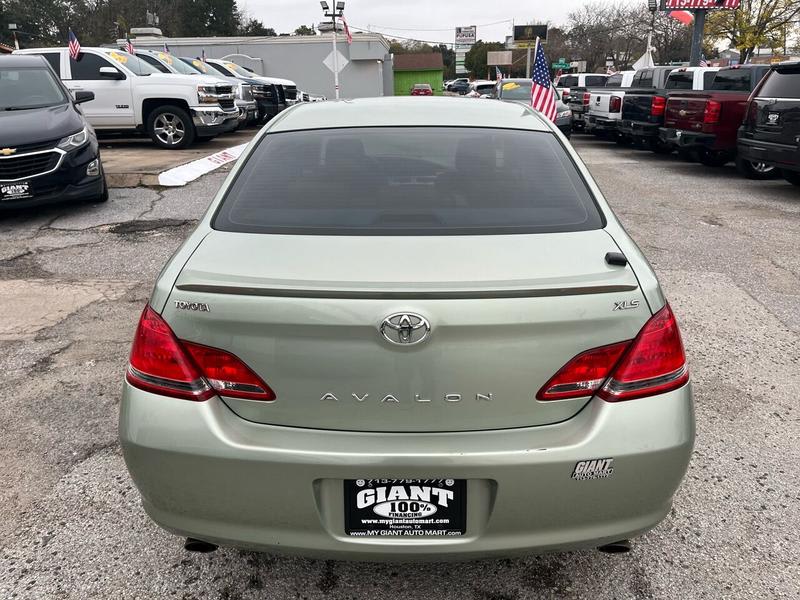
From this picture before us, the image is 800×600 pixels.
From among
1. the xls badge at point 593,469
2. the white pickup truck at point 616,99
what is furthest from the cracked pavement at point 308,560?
the white pickup truck at point 616,99

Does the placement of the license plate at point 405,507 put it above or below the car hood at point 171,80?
below

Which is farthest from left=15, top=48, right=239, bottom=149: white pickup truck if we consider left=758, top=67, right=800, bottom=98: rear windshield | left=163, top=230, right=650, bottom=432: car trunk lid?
left=163, top=230, right=650, bottom=432: car trunk lid

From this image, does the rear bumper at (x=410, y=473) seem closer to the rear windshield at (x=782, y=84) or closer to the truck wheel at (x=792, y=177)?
the rear windshield at (x=782, y=84)

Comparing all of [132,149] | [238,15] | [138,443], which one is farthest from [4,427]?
[238,15]

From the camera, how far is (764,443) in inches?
129

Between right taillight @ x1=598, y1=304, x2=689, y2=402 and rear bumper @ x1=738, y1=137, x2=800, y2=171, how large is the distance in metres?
8.60

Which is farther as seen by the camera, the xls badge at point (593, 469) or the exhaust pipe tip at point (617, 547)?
the exhaust pipe tip at point (617, 547)

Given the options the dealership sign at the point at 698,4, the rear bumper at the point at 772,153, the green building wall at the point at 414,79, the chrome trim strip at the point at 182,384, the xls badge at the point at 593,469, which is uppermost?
the dealership sign at the point at 698,4

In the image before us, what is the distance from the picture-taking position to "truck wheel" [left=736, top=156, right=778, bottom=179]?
1140cm

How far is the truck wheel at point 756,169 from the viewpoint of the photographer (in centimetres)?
1140

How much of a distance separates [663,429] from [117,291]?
15.9ft

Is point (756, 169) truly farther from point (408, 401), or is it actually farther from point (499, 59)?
point (499, 59)

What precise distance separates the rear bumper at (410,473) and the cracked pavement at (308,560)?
0.52 metres

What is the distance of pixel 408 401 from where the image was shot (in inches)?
72.9
